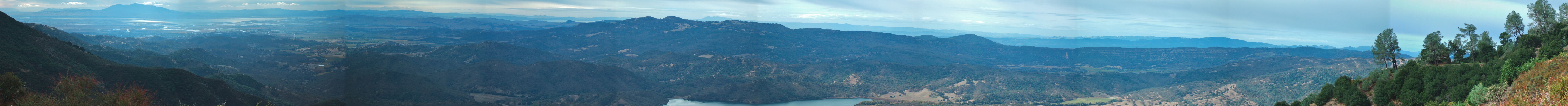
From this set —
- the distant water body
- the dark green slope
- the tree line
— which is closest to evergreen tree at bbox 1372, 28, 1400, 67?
the tree line

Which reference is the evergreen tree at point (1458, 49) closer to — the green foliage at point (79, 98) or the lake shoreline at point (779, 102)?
the green foliage at point (79, 98)

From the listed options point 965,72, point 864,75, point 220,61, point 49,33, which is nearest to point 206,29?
point 49,33

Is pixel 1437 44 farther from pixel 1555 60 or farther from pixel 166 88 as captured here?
pixel 166 88

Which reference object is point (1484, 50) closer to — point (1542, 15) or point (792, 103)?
point (1542, 15)

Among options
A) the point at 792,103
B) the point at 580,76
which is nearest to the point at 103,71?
the point at 580,76

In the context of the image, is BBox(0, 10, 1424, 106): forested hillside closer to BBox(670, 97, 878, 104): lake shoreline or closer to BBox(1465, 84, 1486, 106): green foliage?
BBox(670, 97, 878, 104): lake shoreline
